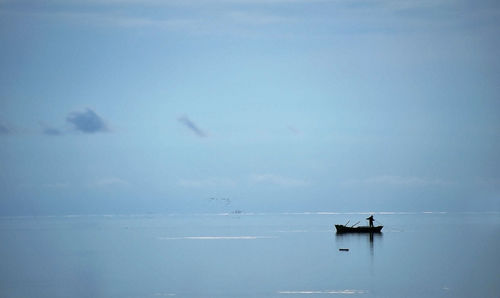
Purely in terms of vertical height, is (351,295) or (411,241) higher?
(411,241)

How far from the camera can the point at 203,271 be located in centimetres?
6594

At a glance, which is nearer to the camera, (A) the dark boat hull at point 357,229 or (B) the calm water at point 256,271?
(B) the calm water at point 256,271

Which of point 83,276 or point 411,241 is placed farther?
point 411,241

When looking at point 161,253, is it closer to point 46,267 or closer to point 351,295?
point 46,267

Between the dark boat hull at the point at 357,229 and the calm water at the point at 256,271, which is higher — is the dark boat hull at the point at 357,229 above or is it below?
above

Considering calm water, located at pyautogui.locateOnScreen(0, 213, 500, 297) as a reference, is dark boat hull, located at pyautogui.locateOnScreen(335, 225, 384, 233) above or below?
above

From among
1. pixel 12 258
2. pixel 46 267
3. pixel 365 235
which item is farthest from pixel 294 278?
pixel 365 235

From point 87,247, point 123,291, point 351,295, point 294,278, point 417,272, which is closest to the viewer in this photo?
point 351,295

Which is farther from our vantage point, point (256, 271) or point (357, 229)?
point (357, 229)

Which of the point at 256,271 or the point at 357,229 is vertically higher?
the point at 357,229

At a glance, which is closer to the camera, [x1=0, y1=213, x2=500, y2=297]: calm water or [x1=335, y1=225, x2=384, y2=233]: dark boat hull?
[x1=0, y1=213, x2=500, y2=297]: calm water

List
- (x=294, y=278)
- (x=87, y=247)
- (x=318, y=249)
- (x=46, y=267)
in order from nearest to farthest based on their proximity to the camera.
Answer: (x=294, y=278)
(x=46, y=267)
(x=318, y=249)
(x=87, y=247)

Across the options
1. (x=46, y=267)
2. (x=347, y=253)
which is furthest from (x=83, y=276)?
(x=347, y=253)

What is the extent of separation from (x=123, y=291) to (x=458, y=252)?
45.9 m
